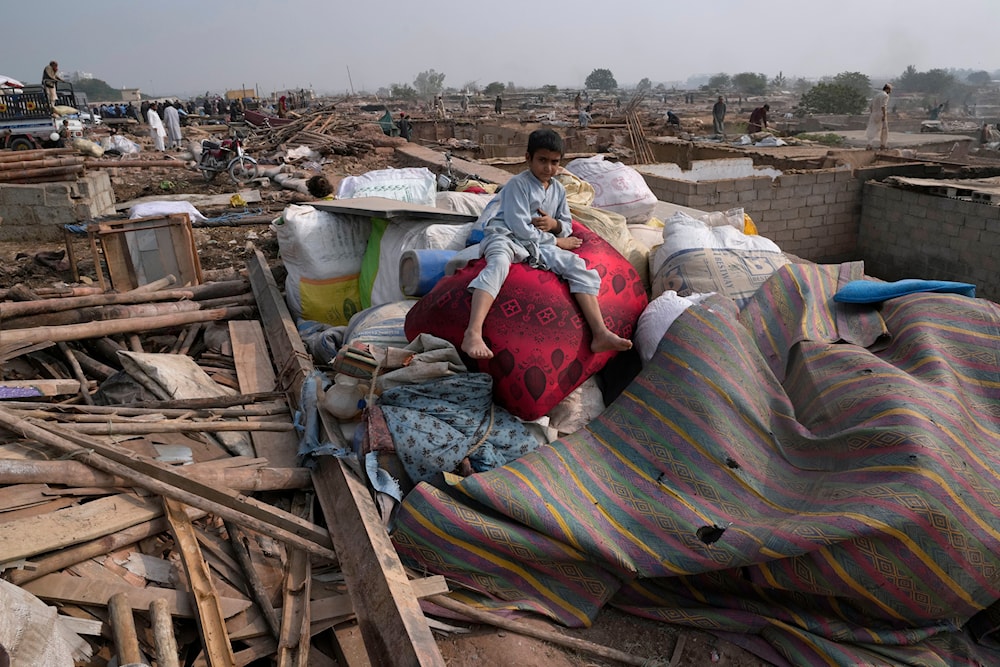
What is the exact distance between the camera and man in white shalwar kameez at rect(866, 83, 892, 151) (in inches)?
550

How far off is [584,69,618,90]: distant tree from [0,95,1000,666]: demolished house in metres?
137

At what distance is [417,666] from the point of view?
1788 millimetres

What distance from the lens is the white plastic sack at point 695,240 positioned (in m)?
3.94

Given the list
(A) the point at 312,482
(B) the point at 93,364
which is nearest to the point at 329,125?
(B) the point at 93,364

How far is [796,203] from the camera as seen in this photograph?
9.30 m

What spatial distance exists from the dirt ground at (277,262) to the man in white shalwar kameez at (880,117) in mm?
10193

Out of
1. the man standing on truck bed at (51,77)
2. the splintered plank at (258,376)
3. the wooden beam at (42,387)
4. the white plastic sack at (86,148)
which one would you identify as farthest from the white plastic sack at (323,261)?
the man standing on truck bed at (51,77)

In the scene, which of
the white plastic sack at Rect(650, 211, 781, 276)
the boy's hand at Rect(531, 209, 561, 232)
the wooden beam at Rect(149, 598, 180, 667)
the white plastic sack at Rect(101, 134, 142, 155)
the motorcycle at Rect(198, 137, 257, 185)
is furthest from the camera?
the white plastic sack at Rect(101, 134, 142, 155)

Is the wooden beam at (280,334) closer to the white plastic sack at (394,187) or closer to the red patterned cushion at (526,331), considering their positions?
the red patterned cushion at (526,331)

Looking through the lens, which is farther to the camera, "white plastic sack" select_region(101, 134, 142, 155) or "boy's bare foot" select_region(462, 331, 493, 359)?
"white plastic sack" select_region(101, 134, 142, 155)

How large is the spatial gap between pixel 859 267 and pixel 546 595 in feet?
8.25

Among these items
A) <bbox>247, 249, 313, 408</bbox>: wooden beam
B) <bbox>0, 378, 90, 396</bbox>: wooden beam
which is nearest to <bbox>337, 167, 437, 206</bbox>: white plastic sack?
<bbox>247, 249, 313, 408</bbox>: wooden beam

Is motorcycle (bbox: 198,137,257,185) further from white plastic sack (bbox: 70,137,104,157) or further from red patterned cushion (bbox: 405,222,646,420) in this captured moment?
red patterned cushion (bbox: 405,222,646,420)

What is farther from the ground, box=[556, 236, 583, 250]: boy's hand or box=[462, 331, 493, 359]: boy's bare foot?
box=[556, 236, 583, 250]: boy's hand
